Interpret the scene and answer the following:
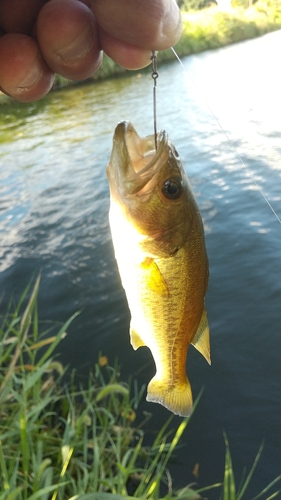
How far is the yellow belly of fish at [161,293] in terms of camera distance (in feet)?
4.93

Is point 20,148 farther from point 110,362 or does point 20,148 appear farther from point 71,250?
point 110,362

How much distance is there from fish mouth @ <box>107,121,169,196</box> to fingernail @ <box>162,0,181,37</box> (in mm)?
360

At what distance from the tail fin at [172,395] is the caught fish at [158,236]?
0.23m

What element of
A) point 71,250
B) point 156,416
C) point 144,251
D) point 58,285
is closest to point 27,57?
point 144,251

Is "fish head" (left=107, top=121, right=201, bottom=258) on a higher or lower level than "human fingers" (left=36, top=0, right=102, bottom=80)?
lower

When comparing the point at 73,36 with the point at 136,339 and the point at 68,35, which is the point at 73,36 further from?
the point at 136,339

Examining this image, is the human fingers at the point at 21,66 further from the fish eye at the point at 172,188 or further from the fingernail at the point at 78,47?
the fish eye at the point at 172,188

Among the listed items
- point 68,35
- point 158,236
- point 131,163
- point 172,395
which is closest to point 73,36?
point 68,35

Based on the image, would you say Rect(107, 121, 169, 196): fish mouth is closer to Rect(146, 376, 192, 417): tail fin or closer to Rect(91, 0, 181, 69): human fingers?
Rect(91, 0, 181, 69): human fingers

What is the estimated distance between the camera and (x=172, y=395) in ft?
5.66

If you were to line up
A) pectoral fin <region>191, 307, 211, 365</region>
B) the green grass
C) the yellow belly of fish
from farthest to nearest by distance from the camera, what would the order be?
the green grass, pectoral fin <region>191, 307, 211, 365</region>, the yellow belly of fish

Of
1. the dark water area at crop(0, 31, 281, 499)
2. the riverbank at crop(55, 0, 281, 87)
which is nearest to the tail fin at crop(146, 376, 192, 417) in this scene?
the dark water area at crop(0, 31, 281, 499)


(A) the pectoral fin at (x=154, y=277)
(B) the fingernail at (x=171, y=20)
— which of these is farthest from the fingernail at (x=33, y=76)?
(A) the pectoral fin at (x=154, y=277)

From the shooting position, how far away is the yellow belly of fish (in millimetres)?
1503
